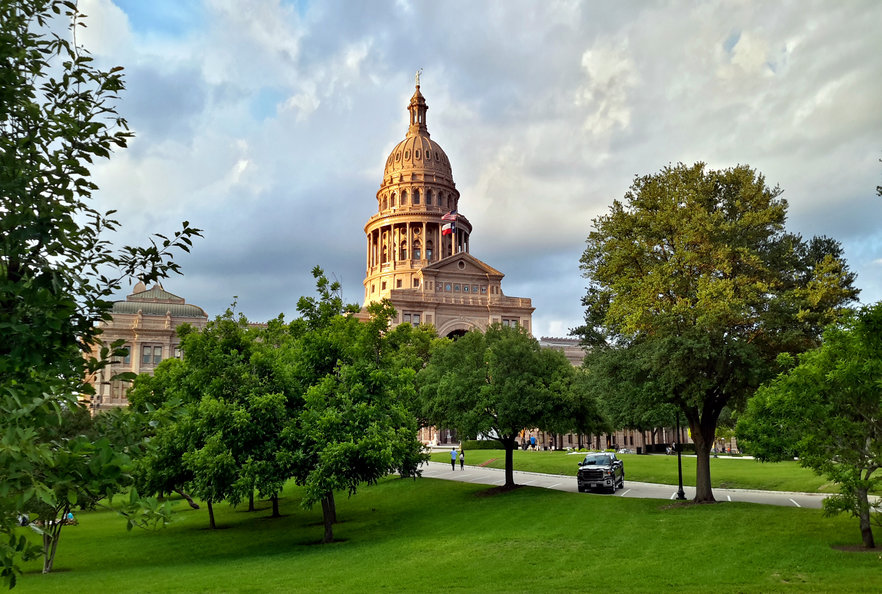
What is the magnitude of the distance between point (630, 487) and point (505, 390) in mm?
10519

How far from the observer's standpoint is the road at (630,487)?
34562 mm

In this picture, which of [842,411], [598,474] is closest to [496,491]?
[598,474]

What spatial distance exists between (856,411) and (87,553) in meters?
32.6

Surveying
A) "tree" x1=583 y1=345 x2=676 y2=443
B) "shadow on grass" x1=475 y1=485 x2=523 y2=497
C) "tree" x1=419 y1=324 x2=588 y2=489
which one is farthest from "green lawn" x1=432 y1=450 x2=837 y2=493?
"tree" x1=419 y1=324 x2=588 y2=489

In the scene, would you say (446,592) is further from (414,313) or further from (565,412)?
(414,313)

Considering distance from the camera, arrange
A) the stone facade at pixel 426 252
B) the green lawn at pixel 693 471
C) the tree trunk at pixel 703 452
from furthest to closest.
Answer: the stone facade at pixel 426 252 → the green lawn at pixel 693 471 → the tree trunk at pixel 703 452

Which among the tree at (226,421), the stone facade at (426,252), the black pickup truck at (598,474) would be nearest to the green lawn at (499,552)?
the black pickup truck at (598,474)

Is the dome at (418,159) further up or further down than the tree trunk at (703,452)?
further up

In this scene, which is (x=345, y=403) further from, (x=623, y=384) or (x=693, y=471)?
(x=693, y=471)

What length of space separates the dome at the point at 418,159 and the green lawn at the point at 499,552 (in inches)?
4249

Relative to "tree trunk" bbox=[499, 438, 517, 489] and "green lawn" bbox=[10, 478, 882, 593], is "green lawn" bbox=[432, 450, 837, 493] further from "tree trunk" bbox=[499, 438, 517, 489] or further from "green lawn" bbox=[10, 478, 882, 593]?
"green lawn" bbox=[10, 478, 882, 593]

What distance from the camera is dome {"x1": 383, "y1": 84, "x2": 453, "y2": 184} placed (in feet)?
465

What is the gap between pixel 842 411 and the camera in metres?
22.0

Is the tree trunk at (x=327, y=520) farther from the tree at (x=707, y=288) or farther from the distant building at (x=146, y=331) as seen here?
the distant building at (x=146, y=331)
